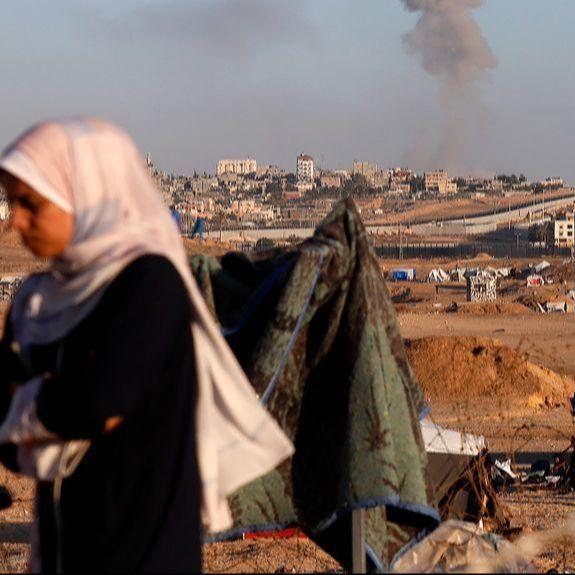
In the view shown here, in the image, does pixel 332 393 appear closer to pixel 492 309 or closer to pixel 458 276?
pixel 492 309

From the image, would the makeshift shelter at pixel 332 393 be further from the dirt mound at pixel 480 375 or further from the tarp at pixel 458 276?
the tarp at pixel 458 276

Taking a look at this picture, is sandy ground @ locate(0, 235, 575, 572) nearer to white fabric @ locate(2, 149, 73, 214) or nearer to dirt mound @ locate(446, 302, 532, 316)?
dirt mound @ locate(446, 302, 532, 316)

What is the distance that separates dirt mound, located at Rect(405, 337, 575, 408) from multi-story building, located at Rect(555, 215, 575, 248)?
53329 mm

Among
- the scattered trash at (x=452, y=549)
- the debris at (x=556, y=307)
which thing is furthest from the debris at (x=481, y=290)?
the scattered trash at (x=452, y=549)

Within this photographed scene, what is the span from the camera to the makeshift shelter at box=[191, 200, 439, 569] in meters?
4.12

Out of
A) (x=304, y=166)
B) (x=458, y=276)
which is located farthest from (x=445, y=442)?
(x=304, y=166)

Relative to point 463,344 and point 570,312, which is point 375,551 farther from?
point 570,312

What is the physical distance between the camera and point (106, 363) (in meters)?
2.26

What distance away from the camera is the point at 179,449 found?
237 cm

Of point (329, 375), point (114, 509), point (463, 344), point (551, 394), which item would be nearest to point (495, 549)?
point (329, 375)

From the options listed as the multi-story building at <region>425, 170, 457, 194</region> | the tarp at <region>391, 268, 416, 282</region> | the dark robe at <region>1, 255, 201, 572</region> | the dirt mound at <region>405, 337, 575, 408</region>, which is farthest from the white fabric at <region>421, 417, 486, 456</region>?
the multi-story building at <region>425, 170, 457, 194</region>

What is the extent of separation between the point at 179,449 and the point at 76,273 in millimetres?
337

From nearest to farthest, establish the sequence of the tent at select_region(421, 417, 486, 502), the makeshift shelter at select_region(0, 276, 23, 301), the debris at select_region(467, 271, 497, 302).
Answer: the tent at select_region(421, 417, 486, 502) < the makeshift shelter at select_region(0, 276, 23, 301) < the debris at select_region(467, 271, 497, 302)

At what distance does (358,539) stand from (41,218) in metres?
2.03
